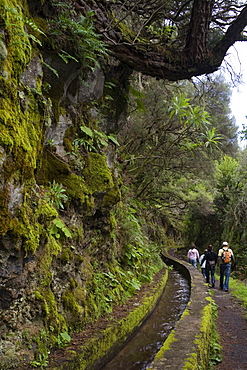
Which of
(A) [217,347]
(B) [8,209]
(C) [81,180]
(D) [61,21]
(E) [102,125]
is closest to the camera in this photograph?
(B) [8,209]

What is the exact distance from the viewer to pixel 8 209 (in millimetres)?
4000

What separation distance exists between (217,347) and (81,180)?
4.54m

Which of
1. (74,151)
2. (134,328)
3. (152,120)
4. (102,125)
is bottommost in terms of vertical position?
(134,328)

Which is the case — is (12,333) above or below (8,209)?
below

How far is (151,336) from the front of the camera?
723 centimetres

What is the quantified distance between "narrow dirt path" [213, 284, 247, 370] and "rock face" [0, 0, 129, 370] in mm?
2676

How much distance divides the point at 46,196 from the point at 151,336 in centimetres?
460

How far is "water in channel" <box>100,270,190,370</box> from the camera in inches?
229

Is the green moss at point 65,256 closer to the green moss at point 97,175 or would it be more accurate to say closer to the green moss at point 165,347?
the green moss at point 97,175

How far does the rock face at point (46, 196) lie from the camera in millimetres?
4113

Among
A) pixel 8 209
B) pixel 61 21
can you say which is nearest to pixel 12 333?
pixel 8 209

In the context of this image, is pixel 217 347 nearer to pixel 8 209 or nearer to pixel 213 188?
pixel 8 209

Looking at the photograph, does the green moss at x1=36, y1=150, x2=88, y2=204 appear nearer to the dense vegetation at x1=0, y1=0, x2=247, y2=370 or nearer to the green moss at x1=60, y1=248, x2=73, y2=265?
the dense vegetation at x1=0, y1=0, x2=247, y2=370

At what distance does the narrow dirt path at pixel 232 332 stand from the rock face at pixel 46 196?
2.68 meters
